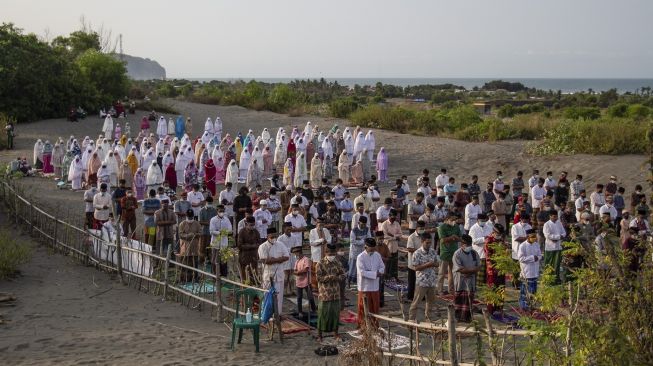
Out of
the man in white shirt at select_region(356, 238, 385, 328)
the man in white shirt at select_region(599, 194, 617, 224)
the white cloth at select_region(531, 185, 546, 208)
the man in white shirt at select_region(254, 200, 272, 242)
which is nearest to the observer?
the man in white shirt at select_region(356, 238, 385, 328)

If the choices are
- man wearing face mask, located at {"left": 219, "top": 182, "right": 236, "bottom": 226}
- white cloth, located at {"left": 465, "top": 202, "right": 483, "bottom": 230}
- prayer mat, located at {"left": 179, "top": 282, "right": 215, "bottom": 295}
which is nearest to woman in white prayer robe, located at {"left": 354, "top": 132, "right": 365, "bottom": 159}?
man wearing face mask, located at {"left": 219, "top": 182, "right": 236, "bottom": 226}

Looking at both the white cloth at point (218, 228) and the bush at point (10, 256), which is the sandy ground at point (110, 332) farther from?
the white cloth at point (218, 228)

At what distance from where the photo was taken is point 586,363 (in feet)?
18.7

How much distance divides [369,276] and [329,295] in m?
0.66

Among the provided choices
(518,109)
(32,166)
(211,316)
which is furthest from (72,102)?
(211,316)

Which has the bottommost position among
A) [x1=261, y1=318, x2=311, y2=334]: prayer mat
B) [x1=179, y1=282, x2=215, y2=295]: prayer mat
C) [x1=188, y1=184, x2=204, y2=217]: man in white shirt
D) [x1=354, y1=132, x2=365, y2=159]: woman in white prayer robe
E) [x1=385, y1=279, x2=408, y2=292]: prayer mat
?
[x1=261, y1=318, x2=311, y2=334]: prayer mat

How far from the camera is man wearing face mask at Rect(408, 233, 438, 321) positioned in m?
10.7

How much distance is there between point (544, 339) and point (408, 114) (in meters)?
29.0

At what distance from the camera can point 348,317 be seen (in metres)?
11.2

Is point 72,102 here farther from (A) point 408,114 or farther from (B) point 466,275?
(B) point 466,275

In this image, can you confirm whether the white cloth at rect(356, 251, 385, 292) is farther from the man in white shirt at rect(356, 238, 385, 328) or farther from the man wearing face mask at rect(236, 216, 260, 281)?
the man wearing face mask at rect(236, 216, 260, 281)

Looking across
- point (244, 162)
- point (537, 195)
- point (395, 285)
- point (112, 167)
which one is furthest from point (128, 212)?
point (537, 195)

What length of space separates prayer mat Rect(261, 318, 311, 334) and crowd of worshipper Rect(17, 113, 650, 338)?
341 millimetres

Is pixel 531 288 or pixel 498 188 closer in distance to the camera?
pixel 531 288
